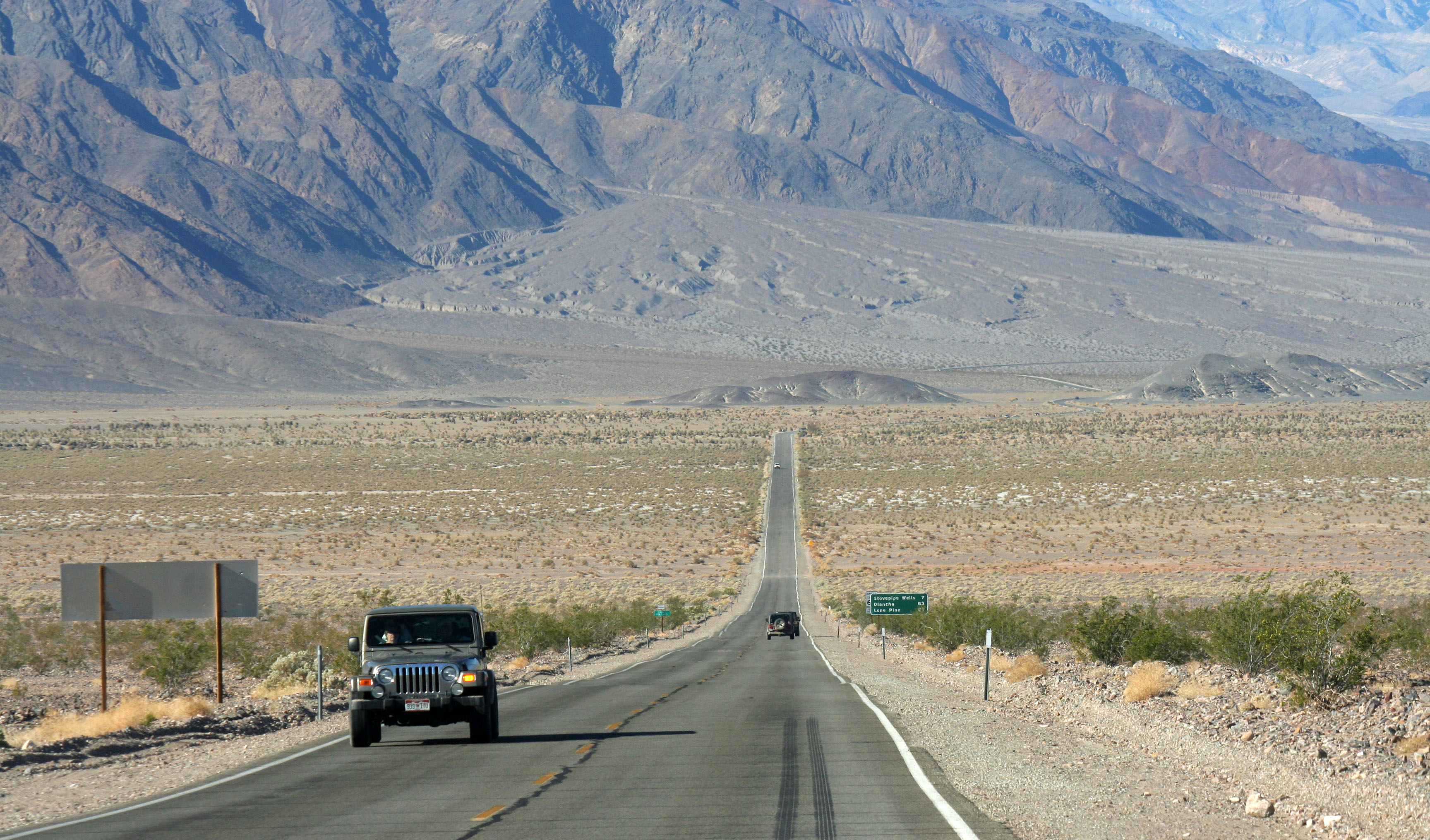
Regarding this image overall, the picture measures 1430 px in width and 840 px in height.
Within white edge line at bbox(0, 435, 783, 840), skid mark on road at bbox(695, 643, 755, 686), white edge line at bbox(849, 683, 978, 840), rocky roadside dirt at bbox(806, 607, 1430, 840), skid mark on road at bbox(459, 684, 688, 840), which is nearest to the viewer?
white edge line at bbox(849, 683, 978, 840)

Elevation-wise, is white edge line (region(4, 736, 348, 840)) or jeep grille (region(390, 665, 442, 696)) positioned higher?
jeep grille (region(390, 665, 442, 696))

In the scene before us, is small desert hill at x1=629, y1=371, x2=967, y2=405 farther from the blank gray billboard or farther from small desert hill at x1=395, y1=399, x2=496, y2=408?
the blank gray billboard

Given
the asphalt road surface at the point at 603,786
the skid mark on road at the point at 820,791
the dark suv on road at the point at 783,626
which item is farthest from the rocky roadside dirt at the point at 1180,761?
the dark suv on road at the point at 783,626

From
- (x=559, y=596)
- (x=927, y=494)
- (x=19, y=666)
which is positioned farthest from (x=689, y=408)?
(x=19, y=666)

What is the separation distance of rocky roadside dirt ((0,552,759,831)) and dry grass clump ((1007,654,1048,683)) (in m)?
10.0

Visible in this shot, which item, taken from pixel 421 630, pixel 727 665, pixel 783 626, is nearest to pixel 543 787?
pixel 421 630

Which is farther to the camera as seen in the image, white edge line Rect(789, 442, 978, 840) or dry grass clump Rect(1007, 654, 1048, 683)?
dry grass clump Rect(1007, 654, 1048, 683)

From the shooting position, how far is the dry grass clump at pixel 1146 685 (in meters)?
16.5

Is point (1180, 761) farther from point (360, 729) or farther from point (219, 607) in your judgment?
point (219, 607)

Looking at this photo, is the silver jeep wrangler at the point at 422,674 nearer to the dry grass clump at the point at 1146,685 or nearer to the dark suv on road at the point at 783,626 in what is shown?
the dry grass clump at the point at 1146,685

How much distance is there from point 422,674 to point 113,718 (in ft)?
16.8

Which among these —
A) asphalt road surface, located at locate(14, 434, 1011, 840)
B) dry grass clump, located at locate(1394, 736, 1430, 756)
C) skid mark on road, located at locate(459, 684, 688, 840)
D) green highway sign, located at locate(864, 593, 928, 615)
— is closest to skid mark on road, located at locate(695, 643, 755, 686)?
green highway sign, located at locate(864, 593, 928, 615)

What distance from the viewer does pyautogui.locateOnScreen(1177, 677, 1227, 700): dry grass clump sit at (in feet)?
52.3

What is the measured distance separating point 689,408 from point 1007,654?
11493cm
